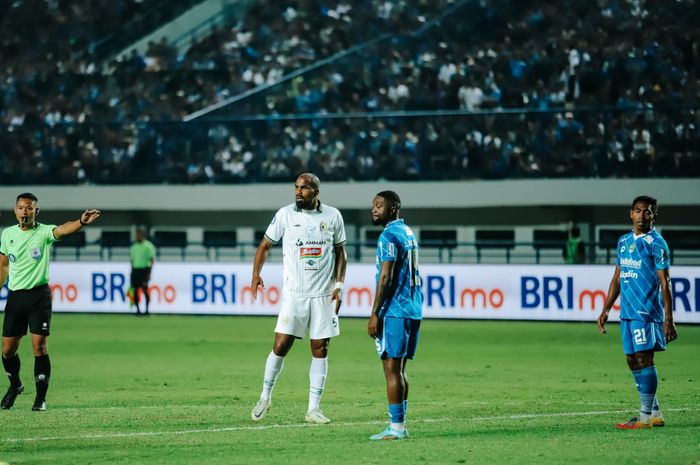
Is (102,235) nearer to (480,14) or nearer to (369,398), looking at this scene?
(480,14)

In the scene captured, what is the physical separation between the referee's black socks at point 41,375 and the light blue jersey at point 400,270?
13.0 ft

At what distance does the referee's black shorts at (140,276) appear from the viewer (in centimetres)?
2612

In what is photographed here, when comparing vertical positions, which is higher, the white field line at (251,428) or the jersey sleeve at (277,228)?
the jersey sleeve at (277,228)

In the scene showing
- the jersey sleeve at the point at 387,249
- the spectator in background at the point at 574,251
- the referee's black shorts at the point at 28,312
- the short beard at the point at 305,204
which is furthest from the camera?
the spectator in background at the point at 574,251

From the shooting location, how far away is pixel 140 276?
2617cm

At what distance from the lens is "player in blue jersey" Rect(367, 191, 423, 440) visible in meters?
9.27

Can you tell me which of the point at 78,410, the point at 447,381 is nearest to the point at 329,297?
the point at 78,410

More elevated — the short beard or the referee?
the short beard

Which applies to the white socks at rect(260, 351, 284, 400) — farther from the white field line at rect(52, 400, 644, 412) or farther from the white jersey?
the white field line at rect(52, 400, 644, 412)

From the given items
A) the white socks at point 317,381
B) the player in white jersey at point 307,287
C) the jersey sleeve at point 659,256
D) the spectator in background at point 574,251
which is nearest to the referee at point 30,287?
the player in white jersey at point 307,287

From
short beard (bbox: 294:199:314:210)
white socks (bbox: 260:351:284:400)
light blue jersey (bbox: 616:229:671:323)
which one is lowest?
white socks (bbox: 260:351:284:400)

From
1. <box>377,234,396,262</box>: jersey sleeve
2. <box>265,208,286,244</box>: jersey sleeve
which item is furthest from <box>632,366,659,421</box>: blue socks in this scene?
<box>265,208,286,244</box>: jersey sleeve

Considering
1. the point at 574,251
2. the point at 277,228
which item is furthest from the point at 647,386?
the point at 574,251

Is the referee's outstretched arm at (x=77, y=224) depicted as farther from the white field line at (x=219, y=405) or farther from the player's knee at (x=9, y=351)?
the white field line at (x=219, y=405)
